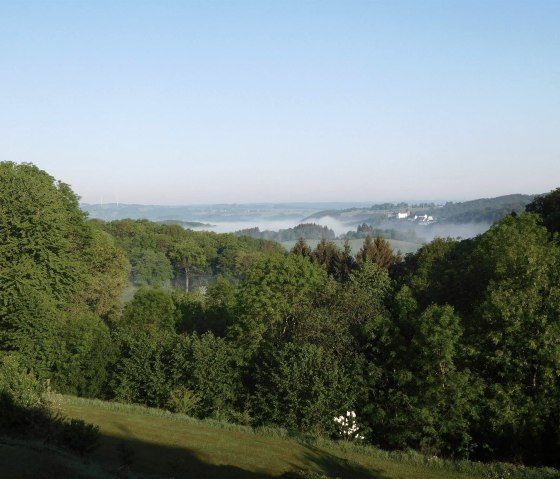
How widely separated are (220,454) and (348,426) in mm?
8471

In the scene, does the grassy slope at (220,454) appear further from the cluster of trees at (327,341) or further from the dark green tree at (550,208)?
the dark green tree at (550,208)

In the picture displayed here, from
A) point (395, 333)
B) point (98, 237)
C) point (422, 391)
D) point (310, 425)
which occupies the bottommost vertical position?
point (310, 425)

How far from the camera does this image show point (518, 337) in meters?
30.8

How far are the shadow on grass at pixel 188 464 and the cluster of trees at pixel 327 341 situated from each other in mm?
6066

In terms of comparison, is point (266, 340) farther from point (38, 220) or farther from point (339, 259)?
point (339, 259)

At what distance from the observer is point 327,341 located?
121 ft

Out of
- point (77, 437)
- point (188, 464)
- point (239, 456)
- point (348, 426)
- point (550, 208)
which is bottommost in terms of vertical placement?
point (348, 426)

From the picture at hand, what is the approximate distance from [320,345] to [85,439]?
2020 centimetres

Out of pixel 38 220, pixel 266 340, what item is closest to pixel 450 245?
pixel 266 340

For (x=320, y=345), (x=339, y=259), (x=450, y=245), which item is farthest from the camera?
(x=339, y=259)

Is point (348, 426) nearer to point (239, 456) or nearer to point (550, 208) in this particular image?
point (239, 456)

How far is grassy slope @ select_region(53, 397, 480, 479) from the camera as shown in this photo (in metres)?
23.8

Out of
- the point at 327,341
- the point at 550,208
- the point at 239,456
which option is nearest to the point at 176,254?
the point at 550,208

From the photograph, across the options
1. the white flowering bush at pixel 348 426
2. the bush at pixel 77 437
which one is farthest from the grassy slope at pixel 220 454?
the white flowering bush at pixel 348 426
